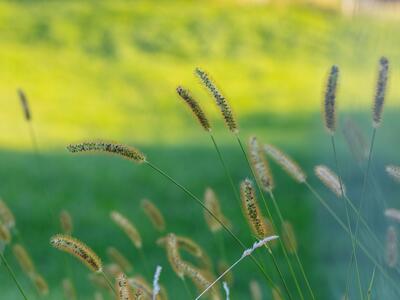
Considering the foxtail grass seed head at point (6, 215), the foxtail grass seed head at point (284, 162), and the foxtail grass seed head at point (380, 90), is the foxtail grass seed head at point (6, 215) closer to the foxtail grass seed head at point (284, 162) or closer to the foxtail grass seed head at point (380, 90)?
the foxtail grass seed head at point (284, 162)

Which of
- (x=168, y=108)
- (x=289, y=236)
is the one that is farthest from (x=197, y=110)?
(x=168, y=108)

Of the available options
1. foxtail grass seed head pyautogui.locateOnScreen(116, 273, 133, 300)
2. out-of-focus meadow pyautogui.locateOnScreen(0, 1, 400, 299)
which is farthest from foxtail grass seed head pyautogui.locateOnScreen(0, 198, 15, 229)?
out-of-focus meadow pyautogui.locateOnScreen(0, 1, 400, 299)

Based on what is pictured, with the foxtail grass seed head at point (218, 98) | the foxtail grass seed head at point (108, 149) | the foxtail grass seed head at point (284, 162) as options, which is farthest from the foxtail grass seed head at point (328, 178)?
the foxtail grass seed head at point (108, 149)

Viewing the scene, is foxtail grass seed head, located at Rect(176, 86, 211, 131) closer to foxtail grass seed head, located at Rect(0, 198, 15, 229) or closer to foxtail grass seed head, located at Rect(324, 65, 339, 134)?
foxtail grass seed head, located at Rect(324, 65, 339, 134)

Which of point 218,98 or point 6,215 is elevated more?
point 218,98

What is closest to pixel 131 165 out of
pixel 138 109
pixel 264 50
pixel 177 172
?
pixel 177 172

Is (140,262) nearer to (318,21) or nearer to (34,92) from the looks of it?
(34,92)

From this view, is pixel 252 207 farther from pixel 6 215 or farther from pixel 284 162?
pixel 6 215
